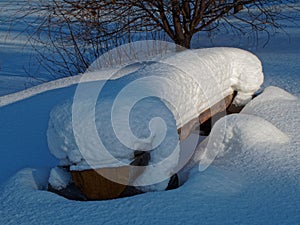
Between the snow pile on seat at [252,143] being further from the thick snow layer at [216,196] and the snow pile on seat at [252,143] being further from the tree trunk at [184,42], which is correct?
the tree trunk at [184,42]

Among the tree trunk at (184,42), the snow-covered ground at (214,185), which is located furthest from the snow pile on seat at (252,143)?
the tree trunk at (184,42)

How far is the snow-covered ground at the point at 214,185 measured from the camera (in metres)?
2.15

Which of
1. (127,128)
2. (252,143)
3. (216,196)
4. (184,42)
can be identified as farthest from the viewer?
(184,42)

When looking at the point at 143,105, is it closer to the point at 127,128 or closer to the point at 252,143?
the point at 127,128

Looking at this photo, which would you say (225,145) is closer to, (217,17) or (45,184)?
(45,184)

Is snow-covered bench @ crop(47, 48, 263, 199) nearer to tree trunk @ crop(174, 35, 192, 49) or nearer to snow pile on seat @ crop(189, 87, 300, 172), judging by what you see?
snow pile on seat @ crop(189, 87, 300, 172)

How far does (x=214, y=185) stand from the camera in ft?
7.82

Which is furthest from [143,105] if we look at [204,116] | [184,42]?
[184,42]

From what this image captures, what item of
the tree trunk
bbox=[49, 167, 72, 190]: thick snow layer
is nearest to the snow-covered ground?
bbox=[49, 167, 72, 190]: thick snow layer

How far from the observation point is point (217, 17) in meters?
6.46

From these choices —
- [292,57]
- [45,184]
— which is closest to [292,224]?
[45,184]

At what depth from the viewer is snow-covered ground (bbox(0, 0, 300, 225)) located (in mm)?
2150

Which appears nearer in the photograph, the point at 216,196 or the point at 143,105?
the point at 216,196

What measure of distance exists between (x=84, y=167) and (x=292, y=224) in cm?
105
